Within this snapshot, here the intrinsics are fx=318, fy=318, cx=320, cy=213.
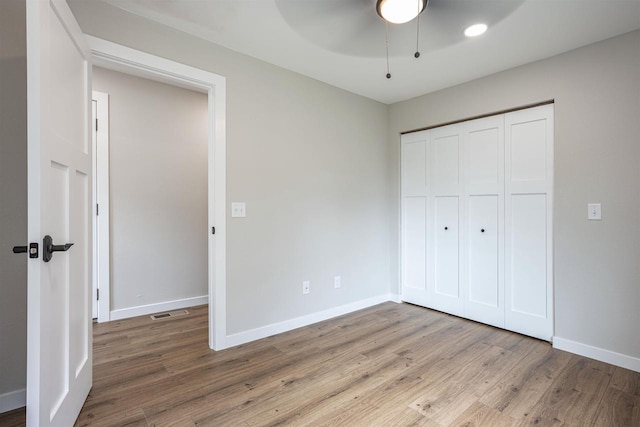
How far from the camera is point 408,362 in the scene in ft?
7.47

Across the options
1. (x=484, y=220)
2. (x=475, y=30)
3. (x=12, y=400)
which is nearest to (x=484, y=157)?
(x=484, y=220)

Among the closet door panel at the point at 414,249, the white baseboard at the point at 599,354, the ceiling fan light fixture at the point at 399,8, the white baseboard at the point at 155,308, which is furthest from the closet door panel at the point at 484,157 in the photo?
the white baseboard at the point at 155,308

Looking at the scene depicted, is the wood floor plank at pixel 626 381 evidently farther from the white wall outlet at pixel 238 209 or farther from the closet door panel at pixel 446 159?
the white wall outlet at pixel 238 209

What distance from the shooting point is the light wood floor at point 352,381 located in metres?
1.67

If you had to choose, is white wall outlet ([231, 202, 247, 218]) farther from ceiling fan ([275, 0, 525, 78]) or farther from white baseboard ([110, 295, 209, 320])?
white baseboard ([110, 295, 209, 320])

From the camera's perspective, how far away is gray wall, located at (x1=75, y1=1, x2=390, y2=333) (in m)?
2.45

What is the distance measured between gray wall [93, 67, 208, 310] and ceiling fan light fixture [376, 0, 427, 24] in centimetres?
254

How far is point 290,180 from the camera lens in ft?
9.46

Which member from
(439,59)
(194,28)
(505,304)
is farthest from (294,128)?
(505,304)

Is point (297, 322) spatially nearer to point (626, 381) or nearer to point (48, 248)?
point (48, 248)

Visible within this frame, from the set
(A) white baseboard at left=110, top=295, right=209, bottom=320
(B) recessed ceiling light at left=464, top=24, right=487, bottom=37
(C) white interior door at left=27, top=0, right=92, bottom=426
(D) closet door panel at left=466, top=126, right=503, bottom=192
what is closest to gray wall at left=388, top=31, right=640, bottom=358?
(D) closet door panel at left=466, top=126, right=503, bottom=192

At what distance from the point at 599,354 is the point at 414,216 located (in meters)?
1.87

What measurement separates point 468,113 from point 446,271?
5.19ft

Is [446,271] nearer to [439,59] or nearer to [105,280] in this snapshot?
[439,59]
